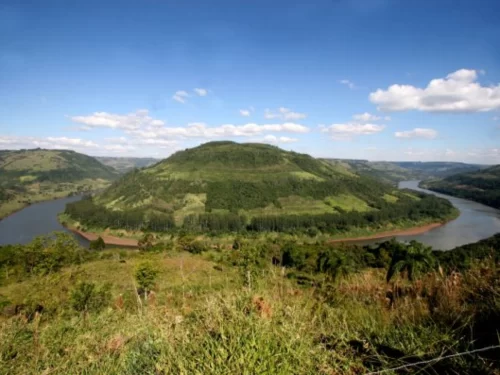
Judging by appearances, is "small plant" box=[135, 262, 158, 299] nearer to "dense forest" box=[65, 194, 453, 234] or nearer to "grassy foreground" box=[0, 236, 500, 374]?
"grassy foreground" box=[0, 236, 500, 374]

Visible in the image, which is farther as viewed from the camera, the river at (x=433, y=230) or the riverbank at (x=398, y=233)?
the riverbank at (x=398, y=233)

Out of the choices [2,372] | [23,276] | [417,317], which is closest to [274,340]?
[417,317]

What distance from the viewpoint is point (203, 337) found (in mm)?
2670

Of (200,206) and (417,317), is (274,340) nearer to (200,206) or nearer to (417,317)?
(417,317)

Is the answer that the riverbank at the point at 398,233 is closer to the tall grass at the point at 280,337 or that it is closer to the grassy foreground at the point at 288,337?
the grassy foreground at the point at 288,337

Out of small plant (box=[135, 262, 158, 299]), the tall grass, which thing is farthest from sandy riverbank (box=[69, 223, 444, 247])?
the tall grass

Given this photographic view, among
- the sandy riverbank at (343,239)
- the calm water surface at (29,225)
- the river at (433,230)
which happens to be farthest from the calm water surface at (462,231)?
the calm water surface at (29,225)

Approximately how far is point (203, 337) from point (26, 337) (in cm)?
304

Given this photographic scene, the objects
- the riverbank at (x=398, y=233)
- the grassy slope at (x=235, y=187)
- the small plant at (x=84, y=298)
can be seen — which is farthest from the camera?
the grassy slope at (x=235, y=187)

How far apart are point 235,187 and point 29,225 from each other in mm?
88911

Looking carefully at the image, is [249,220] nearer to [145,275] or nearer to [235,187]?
[235,187]

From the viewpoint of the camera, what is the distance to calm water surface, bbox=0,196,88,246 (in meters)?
93.4

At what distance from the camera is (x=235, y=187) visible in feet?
491

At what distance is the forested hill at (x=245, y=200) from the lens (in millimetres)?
111938
